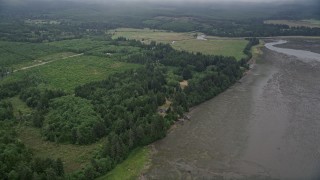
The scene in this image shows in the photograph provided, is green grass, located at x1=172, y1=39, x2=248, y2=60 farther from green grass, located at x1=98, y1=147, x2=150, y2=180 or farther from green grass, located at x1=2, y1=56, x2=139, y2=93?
green grass, located at x1=98, y1=147, x2=150, y2=180

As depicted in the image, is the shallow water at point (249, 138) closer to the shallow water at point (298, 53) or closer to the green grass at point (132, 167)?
the green grass at point (132, 167)

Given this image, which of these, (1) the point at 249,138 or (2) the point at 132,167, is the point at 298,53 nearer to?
(1) the point at 249,138

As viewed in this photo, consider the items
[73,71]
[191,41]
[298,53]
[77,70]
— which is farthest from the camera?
[191,41]

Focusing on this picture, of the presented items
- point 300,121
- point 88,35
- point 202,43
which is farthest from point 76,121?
point 88,35

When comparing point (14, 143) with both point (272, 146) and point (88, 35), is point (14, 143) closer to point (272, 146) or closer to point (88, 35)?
point (272, 146)

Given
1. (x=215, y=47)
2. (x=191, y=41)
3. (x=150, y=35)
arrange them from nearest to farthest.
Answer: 1. (x=215, y=47)
2. (x=191, y=41)
3. (x=150, y=35)

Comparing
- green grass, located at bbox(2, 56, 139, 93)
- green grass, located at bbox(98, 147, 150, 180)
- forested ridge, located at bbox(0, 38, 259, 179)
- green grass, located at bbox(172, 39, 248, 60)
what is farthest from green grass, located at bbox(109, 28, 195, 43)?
green grass, located at bbox(98, 147, 150, 180)

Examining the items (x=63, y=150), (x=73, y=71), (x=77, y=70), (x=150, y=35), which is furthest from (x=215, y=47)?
(x=63, y=150)
